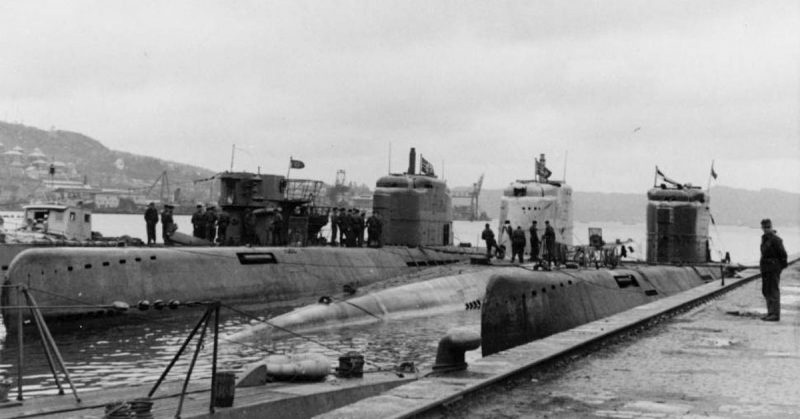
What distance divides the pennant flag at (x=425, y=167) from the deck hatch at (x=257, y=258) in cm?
742

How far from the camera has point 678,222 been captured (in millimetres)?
27531

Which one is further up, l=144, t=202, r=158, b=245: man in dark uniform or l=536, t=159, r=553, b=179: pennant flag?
l=536, t=159, r=553, b=179: pennant flag

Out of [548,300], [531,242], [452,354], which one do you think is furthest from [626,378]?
[531,242]

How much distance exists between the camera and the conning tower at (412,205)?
2781cm

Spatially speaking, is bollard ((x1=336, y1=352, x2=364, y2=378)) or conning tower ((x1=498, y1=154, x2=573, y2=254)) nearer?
bollard ((x1=336, y1=352, x2=364, y2=378))

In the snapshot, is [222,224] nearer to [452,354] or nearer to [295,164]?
[295,164]

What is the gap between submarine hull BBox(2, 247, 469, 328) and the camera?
16.9 metres

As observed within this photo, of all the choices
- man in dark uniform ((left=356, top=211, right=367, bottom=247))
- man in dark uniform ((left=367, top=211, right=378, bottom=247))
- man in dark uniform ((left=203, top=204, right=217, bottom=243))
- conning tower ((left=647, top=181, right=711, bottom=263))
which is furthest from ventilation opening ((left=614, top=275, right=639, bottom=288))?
man in dark uniform ((left=203, top=204, right=217, bottom=243))

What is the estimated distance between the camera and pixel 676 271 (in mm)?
23938

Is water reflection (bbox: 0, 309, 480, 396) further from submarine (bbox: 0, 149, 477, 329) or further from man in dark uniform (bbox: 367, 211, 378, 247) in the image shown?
man in dark uniform (bbox: 367, 211, 378, 247)

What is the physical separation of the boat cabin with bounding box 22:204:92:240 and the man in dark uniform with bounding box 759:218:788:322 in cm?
2039

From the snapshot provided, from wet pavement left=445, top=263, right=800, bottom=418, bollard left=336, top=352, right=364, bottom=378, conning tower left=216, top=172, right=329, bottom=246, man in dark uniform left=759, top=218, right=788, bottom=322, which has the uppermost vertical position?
conning tower left=216, top=172, right=329, bottom=246

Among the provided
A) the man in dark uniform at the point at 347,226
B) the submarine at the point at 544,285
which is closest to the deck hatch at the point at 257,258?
the submarine at the point at 544,285

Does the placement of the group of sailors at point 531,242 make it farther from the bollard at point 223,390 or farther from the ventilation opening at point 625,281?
the bollard at point 223,390
